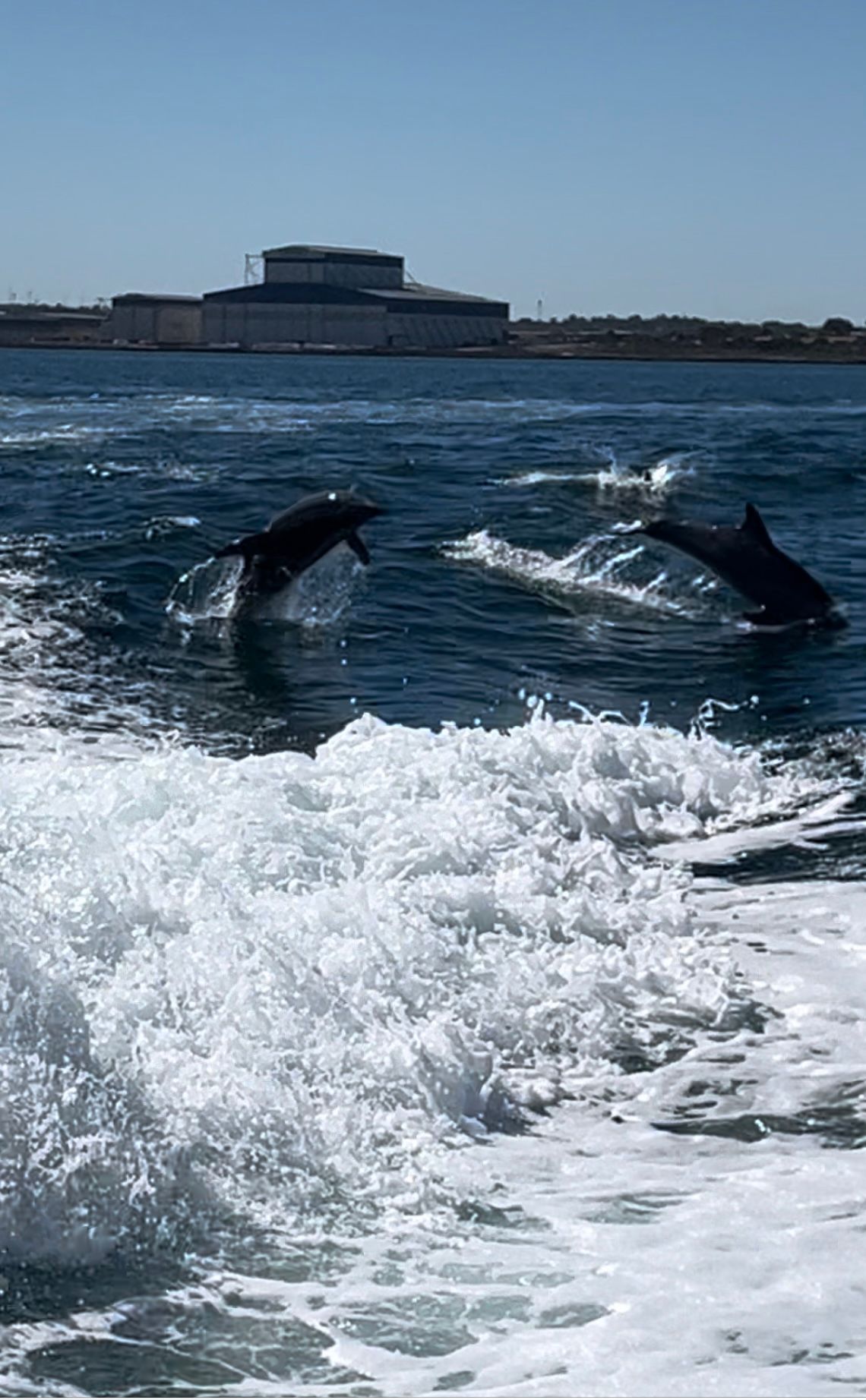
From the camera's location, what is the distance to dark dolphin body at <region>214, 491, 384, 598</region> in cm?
1806

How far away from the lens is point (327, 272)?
148 meters

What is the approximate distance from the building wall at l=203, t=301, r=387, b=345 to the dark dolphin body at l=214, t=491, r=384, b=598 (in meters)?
125

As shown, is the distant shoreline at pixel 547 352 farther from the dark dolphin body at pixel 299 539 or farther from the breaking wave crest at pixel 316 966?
the breaking wave crest at pixel 316 966

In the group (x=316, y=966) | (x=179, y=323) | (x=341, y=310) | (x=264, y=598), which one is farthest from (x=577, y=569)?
(x=179, y=323)

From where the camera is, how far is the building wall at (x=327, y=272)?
148500 millimetres

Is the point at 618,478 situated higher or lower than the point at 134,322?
lower

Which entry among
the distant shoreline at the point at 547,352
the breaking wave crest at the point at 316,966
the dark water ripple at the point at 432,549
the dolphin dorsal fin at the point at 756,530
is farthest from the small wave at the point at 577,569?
the distant shoreline at the point at 547,352

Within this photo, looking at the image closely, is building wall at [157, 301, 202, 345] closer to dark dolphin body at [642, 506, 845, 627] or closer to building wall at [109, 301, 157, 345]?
building wall at [109, 301, 157, 345]

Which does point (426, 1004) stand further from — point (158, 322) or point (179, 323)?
point (158, 322)

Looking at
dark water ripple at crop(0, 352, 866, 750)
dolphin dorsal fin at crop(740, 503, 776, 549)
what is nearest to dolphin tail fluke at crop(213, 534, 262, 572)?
dark water ripple at crop(0, 352, 866, 750)

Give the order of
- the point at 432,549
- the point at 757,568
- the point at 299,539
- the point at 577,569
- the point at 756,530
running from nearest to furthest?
the point at 299,539, the point at 757,568, the point at 756,530, the point at 577,569, the point at 432,549

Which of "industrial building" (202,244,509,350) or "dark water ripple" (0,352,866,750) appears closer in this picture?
"dark water ripple" (0,352,866,750)

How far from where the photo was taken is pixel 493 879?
923 centimetres

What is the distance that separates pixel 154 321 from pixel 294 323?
15.0 m
